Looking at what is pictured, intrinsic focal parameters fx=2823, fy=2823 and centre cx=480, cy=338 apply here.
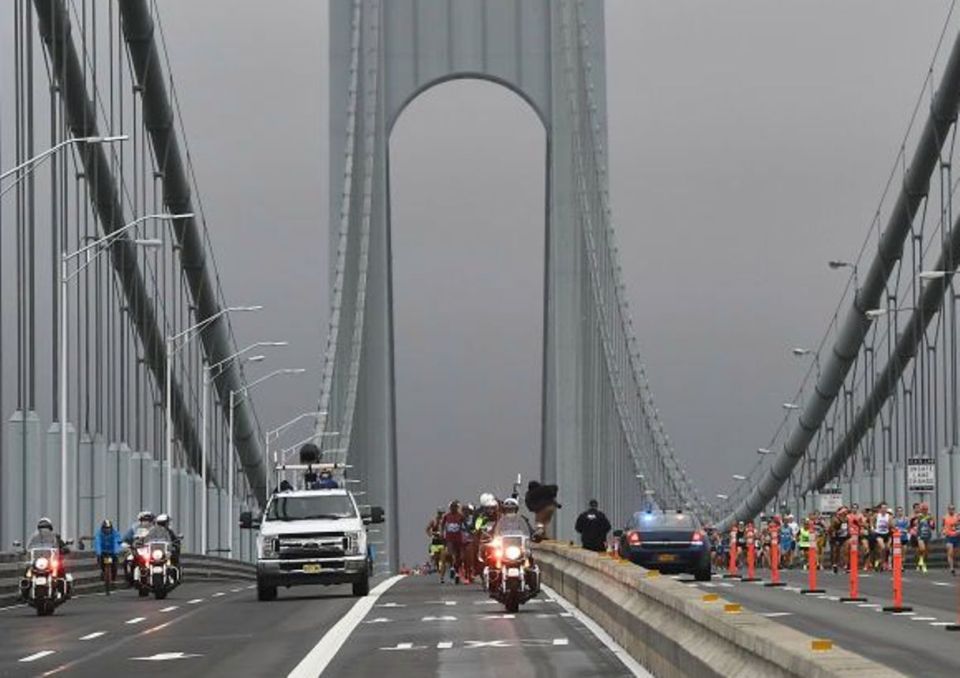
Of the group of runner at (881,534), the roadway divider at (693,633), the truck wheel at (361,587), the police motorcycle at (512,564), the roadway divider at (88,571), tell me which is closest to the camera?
the roadway divider at (693,633)

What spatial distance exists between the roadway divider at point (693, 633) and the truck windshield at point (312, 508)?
8.18 meters

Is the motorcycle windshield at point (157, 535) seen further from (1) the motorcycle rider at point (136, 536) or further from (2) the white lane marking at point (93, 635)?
(2) the white lane marking at point (93, 635)

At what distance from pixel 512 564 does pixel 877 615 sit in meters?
4.43

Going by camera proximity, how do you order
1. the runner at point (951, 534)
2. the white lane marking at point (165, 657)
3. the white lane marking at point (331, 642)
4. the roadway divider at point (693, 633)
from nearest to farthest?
the roadway divider at point (693, 633)
the white lane marking at point (331, 642)
the white lane marking at point (165, 657)
the runner at point (951, 534)

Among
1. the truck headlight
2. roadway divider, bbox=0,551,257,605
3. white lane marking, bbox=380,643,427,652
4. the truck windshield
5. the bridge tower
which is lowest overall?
roadway divider, bbox=0,551,257,605

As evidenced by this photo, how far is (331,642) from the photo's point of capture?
2712cm

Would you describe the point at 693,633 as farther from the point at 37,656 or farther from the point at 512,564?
the point at 512,564

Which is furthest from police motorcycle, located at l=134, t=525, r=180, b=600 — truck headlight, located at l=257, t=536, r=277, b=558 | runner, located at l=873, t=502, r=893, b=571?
runner, located at l=873, t=502, r=893, b=571

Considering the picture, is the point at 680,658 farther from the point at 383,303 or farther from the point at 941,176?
the point at 383,303

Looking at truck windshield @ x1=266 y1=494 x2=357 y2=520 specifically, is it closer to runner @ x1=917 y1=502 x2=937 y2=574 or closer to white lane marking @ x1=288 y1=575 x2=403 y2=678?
white lane marking @ x1=288 y1=575 x2=403 y2=678

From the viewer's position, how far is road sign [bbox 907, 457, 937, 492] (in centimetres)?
6694

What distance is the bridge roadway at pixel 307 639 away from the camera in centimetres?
2297

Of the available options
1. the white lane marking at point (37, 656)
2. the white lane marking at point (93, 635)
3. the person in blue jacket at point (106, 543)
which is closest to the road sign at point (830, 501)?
the person in blue jacket at point (106, 543)

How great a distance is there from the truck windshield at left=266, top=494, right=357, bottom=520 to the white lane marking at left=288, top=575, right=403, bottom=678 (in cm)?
143
